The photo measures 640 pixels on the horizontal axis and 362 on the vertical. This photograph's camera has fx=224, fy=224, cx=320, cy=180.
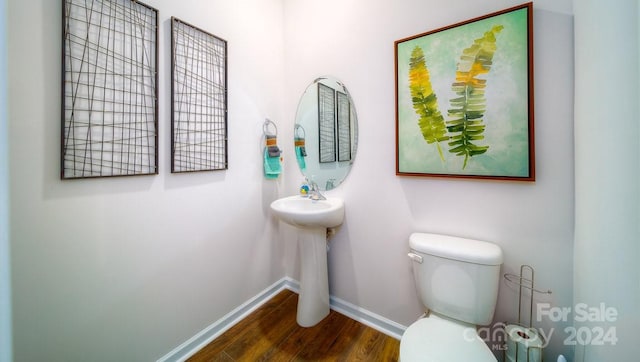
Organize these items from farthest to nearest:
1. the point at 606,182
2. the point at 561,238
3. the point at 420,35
A: the point at 420,35
the point at 561,238
the point at 606,182

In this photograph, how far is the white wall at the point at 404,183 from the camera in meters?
1.01

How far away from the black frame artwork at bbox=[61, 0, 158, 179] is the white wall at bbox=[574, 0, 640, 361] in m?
1.82

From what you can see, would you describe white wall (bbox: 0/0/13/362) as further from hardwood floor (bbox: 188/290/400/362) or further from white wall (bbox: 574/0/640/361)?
white wall (bbox: 574/0/640/361)

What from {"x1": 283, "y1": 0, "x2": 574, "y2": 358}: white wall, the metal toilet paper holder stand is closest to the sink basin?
{"x1": 283, "y1": 0, "x2": 574, "y2": 358}: white wall

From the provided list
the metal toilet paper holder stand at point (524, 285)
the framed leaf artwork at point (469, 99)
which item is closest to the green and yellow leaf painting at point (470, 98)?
the framed leaf artwork at point (469, 99)

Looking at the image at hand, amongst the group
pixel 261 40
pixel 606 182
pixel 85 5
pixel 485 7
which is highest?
pixel 261 40

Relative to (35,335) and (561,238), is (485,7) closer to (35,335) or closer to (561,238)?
(561,238)

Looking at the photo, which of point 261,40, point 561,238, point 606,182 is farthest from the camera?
point 261,40

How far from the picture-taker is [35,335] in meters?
0.88

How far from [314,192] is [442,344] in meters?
1.16

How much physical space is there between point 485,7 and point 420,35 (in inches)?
12.0

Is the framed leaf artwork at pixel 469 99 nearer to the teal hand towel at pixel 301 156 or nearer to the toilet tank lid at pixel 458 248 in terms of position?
the toilet tank lid at pixel 458 248

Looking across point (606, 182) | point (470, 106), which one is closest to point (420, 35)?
point (470, 106)

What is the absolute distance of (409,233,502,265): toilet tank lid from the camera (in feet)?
3.36
